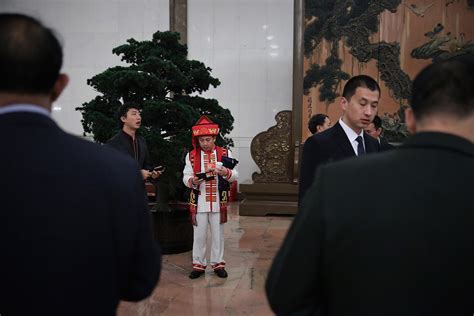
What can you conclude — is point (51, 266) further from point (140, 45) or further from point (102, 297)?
point (140, 45)

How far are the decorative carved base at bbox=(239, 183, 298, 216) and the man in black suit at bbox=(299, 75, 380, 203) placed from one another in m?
4.26

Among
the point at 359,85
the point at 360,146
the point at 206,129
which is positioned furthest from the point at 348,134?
the point at 206,129

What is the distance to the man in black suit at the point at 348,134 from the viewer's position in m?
2.54

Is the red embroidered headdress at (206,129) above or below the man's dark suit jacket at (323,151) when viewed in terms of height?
above

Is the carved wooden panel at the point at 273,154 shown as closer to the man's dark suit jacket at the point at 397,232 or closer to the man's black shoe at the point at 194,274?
the man's black shoe at the point at 194,274

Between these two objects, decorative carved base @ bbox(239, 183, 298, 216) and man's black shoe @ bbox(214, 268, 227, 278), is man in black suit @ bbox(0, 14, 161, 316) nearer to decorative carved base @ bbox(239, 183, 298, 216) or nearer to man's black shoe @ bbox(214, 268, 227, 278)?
man's black shoe @ bbox(214, 268, 227, 278)

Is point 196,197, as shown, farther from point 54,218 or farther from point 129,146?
point 54,218

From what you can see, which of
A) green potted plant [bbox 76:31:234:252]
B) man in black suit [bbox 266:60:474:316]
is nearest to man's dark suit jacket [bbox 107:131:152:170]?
green potted plant [bbox 76:31:234:252]

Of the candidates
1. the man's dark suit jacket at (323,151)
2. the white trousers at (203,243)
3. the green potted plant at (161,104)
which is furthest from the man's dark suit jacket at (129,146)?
the man's dark suit jacket at (323,151)

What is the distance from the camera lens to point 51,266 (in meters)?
1.01

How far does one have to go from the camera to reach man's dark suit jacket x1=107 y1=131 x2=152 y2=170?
13.0 ft

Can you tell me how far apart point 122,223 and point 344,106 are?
1.81 m

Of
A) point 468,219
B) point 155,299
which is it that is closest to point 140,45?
point 155,299

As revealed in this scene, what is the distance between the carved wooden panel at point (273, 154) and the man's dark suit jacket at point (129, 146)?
309cm
